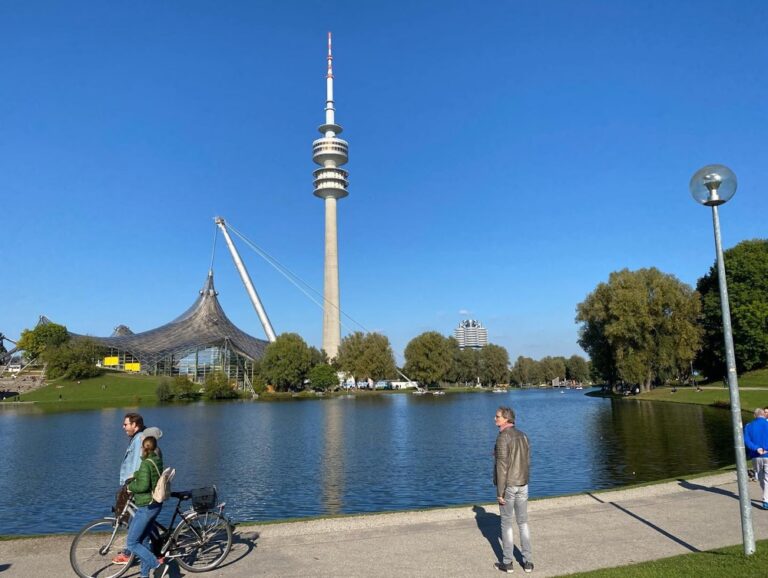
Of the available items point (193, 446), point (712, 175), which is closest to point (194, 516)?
point (712, 175)

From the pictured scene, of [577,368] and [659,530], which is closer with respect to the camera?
[659,530]

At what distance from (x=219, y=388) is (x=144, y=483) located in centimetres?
8158

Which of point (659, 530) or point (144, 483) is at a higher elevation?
point (144, 483)

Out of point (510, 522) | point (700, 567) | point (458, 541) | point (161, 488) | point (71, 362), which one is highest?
point (71, 362)

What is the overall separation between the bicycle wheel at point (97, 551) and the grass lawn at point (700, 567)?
5.51m

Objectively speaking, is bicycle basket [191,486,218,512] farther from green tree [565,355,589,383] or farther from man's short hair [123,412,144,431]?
green tree [565,355,589,383]

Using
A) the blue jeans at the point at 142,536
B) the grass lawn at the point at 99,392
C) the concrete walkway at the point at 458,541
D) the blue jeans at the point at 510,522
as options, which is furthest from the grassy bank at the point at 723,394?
the grass lawn at the point at 99,392

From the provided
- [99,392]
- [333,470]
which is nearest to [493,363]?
[99,392]

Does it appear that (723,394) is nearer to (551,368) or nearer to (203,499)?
(203,499)

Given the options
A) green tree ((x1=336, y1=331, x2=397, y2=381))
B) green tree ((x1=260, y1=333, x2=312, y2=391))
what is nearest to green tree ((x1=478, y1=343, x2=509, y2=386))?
green tree ((x1=336, y1=331, x2=397, y2=381))

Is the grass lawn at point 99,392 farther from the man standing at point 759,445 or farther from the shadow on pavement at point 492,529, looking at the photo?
the man standing at point 759,445

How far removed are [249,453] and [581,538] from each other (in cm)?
1975

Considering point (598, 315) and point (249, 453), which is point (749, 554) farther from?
point (598, 315)

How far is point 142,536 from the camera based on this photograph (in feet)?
23.0
